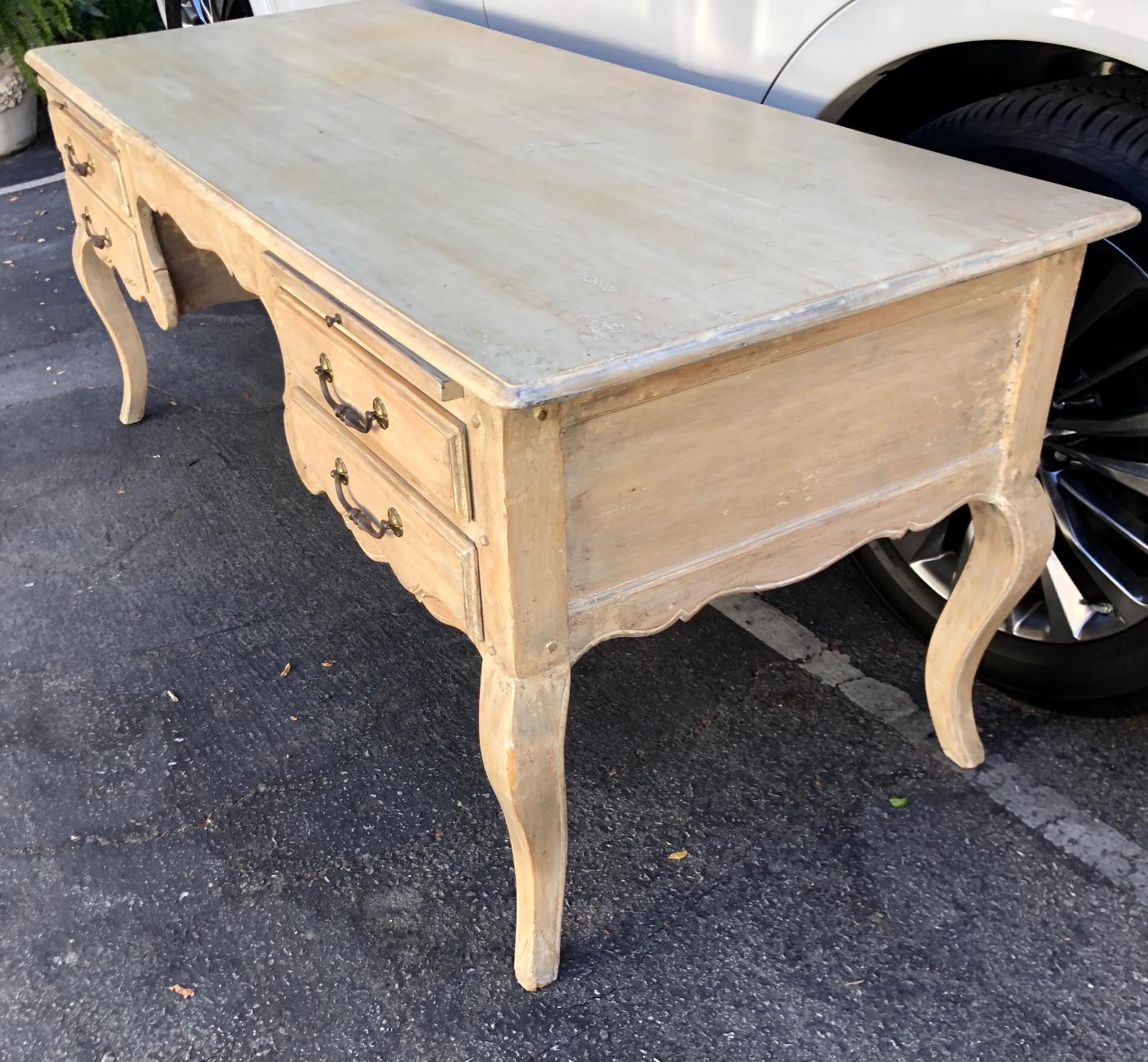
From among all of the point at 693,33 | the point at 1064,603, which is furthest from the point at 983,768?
the point at 693,33

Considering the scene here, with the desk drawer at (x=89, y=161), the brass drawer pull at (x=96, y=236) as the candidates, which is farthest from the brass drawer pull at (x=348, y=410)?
the brass drawer pull at (x=96, y=236)

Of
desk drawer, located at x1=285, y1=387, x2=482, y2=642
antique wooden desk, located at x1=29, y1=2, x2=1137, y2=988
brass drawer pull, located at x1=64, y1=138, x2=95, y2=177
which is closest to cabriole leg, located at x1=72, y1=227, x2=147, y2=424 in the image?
brass drawer pull, located at x1=64, y1=138, x2=95, y2=177

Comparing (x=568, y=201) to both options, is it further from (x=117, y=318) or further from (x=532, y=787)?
(x=117, y=318)

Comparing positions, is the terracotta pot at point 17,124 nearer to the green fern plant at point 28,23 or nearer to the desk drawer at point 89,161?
the green fern plant at point 28,23

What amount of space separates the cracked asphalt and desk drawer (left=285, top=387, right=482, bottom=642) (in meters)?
0.54

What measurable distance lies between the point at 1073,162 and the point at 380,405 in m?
1.00

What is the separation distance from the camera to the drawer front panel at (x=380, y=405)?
1215 mm

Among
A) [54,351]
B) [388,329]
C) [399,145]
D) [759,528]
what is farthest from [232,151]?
[54,351]

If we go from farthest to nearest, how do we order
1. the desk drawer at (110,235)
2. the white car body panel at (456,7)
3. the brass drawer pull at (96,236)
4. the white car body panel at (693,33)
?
the white car body panel at (456,7)
the brass drawer pull at (96,236)
the desk drawer at (110,235)
the white car body panel at (693,33)

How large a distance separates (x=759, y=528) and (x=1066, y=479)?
71 cm

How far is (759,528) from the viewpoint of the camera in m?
1.39

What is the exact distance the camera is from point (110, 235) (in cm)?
235

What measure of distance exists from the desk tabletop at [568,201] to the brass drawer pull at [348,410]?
0.54ft

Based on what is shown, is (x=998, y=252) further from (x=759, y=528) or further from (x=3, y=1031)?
→ (x=3, y=1031)
